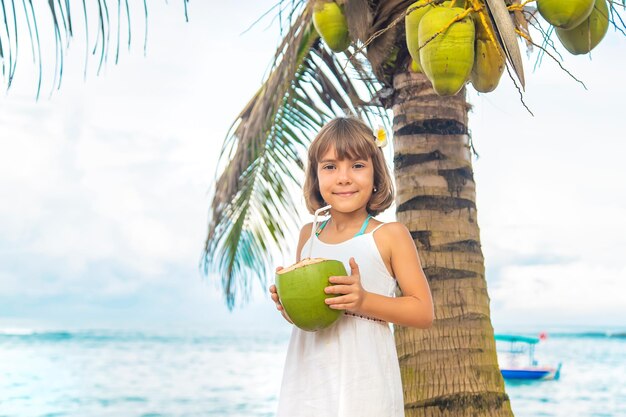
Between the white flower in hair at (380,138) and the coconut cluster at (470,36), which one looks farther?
the white flower in hair at (380,138)

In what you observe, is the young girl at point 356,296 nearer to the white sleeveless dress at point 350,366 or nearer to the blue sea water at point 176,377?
the white sleeveless dress at point 350,366

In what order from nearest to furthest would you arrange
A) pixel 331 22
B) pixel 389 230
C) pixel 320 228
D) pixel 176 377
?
pixel 389 230 < pixel 320 228 < pixel 331 22 < pixel 176 377

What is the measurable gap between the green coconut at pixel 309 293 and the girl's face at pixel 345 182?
0.31 m

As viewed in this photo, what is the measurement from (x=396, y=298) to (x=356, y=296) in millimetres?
177

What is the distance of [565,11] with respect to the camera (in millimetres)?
1759

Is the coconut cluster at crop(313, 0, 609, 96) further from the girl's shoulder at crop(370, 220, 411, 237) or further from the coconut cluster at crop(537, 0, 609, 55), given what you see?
the girl's shoulder at crop(370, 220, 411, 237)

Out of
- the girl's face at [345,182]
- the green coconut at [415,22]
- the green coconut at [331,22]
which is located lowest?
the girl's face at [345,182]

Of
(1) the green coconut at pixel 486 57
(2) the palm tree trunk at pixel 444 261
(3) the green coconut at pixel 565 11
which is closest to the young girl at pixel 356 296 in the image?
(2) the palm tree trunk at pixel 444 261

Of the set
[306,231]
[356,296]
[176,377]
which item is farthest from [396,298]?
[176,377]

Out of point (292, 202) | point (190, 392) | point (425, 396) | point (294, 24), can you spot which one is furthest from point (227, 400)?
point (425, 396)

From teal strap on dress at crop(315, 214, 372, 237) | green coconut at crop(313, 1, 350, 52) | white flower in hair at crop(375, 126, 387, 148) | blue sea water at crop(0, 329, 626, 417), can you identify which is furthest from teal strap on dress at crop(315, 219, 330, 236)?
blue sea water at crop(0, 329, 626, 417)

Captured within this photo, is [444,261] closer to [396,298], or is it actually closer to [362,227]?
[362,227]

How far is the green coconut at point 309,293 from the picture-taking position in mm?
2072

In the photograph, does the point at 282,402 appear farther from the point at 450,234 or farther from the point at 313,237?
the point at 450,234
